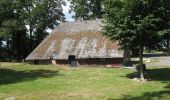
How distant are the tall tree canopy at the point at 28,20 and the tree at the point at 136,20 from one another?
44029 millimetres

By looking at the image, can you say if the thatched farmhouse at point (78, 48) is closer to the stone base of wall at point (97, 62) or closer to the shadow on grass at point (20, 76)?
the stone base of wall at point (97, 62)

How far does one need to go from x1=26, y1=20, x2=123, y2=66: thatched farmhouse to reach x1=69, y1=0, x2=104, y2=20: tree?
1624cm

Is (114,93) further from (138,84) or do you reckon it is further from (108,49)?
(108,49)

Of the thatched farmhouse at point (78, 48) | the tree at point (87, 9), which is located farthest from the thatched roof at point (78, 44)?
the tree at point (87, 9)

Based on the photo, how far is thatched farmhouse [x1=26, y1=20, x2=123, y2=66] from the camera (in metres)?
57.9

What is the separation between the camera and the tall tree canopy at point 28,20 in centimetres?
7812

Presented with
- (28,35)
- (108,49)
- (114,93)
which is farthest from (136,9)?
(28,35)

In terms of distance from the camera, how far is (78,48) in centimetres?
6091

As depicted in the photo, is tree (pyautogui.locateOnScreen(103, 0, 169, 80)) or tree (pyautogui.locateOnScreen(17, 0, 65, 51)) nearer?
tree (pyautogui.locateOnScreen(103, 0, 169, 80))

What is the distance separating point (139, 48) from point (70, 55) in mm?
25370

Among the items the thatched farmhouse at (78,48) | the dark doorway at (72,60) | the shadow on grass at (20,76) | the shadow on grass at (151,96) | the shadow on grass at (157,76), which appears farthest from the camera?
the dark doorway at (72,60)

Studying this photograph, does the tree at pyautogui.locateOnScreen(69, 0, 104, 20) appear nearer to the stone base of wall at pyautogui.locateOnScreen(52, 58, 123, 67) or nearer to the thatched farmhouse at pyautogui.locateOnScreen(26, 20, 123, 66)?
the thatched farmhouse at pyautogui.locateOnScreen(26, 20, 123, 66)

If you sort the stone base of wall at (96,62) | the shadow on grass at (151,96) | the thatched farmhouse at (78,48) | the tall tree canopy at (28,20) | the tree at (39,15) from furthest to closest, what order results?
the tree at (39,15), the tall tree canopy at (28,20), the thatched farmhouse at (78,48), the stone base of wall at (96,62), the shadow on grass at (151,96)

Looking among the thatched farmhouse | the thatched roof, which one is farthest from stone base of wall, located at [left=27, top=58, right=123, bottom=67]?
the thatched roof
